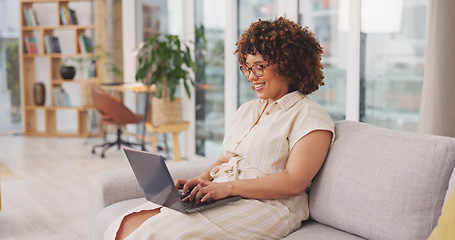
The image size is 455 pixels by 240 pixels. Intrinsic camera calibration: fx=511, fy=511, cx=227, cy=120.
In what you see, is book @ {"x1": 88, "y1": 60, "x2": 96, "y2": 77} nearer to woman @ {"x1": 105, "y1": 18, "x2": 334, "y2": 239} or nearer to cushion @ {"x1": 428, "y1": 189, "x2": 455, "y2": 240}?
woman @ {"x1": 105, "y1": 18, "x2": 334, "y2": 239}

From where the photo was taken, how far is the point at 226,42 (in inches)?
178

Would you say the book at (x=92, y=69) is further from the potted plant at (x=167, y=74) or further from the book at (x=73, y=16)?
the potted plant at (x=167, y=74)

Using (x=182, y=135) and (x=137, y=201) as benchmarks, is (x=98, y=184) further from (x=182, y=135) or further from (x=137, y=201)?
(x=182, y=135)

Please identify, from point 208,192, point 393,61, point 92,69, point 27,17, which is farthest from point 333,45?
point 27,17

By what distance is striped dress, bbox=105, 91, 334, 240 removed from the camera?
1667 mm

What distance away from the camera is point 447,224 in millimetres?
1247

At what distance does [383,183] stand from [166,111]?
3330 millimetres

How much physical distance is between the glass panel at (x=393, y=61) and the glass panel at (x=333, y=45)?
17 cm

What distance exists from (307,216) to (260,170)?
24 cm

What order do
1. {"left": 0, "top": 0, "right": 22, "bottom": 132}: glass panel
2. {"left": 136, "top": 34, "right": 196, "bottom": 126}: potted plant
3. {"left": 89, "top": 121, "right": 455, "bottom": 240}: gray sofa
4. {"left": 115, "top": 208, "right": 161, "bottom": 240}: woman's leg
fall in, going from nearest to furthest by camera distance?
{"left": 89, "top": 121, "right": 455, "bottom": 240}: gray sofa
{"left": 115, "top": 208, "right": 161, "bottom": 240}: woman's leg
{"left": 136, "top": 34, "right": 196, "bottom": 126}: potted plant
{"left": 0, "top": 0, "right": 22, "bottom": 132}: glass panel

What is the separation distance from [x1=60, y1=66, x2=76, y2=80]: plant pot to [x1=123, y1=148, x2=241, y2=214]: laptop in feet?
17.8

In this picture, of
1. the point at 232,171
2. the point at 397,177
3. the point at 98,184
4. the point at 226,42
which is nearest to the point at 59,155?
the point at 226,42

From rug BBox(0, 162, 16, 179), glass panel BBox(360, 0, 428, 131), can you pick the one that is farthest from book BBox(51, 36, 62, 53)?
glass panel BBox(360, 0, 428, 131)

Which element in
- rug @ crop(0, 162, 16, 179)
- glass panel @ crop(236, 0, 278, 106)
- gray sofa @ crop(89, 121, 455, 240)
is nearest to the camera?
gray sofa @ crop(89, 121, 455, 240)
